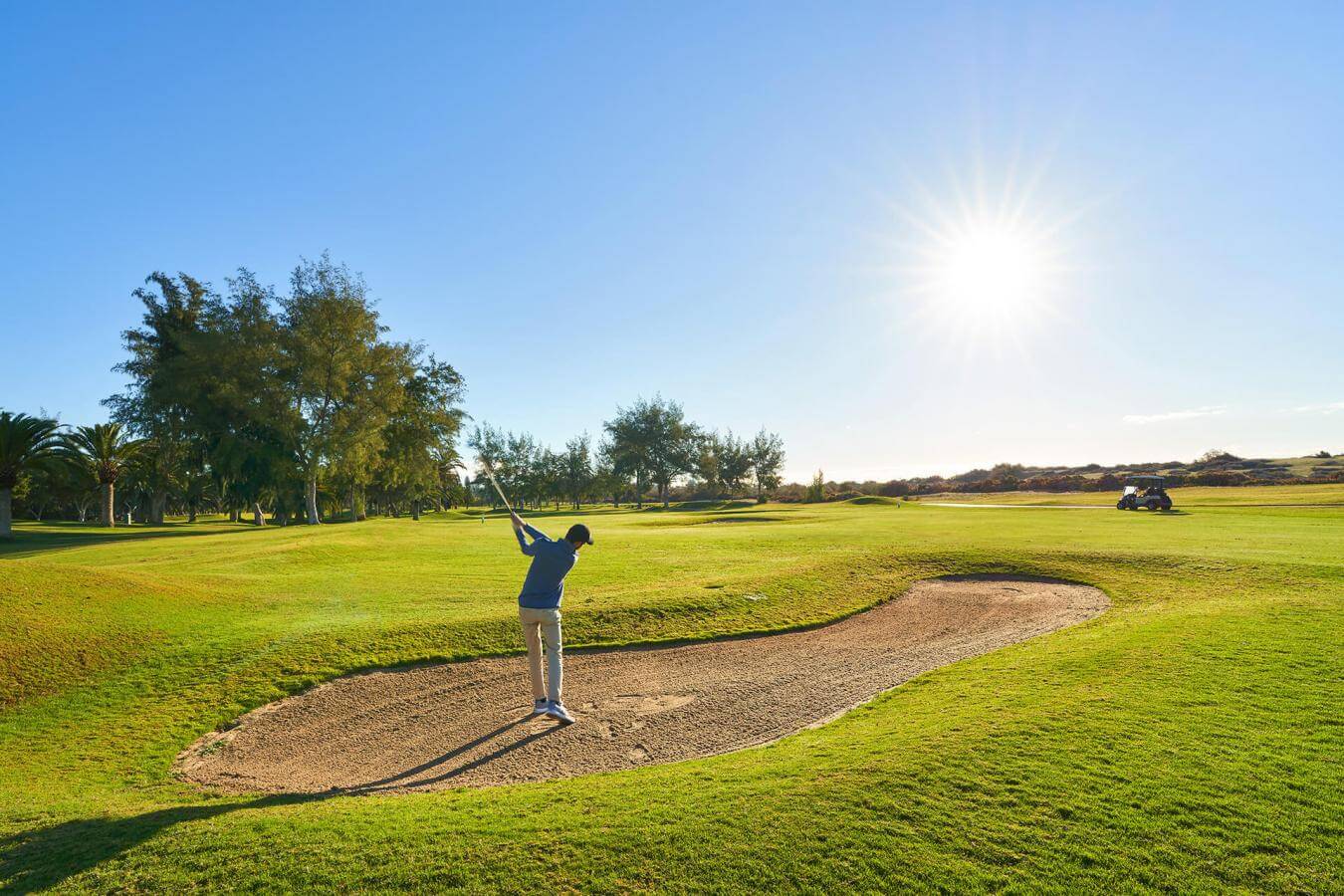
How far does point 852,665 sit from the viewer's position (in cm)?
1222

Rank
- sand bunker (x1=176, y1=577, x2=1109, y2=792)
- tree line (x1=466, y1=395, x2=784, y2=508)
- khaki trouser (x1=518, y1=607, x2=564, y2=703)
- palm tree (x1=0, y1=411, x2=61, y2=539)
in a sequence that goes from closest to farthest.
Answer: sand bunker (x1=176, y1=577, x2=1109, y2=792)
khaki trouser (x1=518, y1=607, x2=564, y2=703)
palm tree (x1=0, y1=411, x2=61, y2=539)
tree line (x1=466, y1=395, x2=784, y2=508)

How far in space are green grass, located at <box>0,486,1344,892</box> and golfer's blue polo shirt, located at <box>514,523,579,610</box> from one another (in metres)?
2.85

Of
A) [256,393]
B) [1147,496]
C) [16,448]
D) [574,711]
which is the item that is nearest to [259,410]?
[256,393]

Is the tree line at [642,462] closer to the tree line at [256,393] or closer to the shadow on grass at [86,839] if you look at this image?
the tree line at [256,393]

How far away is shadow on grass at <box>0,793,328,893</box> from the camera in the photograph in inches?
196

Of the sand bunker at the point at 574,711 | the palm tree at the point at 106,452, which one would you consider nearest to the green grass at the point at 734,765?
the sand bunker at the point at 574,711

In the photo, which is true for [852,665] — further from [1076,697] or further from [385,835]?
[385,835]

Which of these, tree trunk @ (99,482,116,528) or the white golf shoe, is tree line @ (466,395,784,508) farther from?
the white golf shoe

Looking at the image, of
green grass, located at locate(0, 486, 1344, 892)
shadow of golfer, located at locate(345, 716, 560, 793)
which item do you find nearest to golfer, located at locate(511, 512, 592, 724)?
shadow of golfer, located at locate(345, 716, 560, 793)

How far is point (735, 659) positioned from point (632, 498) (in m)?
138

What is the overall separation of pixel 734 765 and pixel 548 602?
3634 mm

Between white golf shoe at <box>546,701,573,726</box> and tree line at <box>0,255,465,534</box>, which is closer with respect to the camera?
white golf shoe at <box>546,701,573,726</box>

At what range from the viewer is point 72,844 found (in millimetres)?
5426

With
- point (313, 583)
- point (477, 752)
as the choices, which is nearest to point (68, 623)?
point (313, 583)
